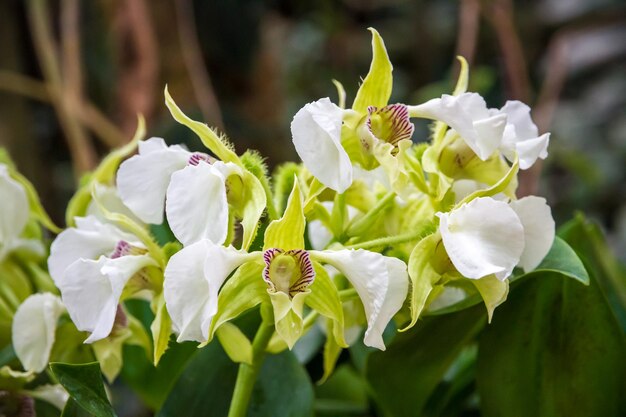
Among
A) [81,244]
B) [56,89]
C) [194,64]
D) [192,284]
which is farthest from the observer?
[194,64]

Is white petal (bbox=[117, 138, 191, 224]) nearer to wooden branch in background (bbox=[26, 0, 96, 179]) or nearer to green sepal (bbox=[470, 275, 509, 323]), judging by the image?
green sepal (bbox=[470, 275, 509, 323])

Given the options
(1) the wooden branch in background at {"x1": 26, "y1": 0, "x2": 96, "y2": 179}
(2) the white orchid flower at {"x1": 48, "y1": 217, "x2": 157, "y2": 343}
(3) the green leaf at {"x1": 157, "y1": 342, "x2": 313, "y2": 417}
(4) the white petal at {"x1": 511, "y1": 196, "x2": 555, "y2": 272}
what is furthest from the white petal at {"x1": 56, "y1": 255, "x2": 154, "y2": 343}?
(1) the wooden branch in background at {"x1": 26, "y1": 0, "x2": 96, "y2": 179}

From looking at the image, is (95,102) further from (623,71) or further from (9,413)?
→ (623,71)

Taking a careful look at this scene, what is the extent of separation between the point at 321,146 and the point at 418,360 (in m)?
0.19

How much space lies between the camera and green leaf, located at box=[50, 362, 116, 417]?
397 mm

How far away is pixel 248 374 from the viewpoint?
1.51 ft

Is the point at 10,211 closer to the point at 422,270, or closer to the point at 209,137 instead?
the point at 209,137

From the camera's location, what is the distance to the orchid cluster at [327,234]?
1.28 feet

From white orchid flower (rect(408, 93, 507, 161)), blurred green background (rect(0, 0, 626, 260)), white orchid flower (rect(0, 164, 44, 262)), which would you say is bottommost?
blurred green background (rect(0, 0, 626, 260))

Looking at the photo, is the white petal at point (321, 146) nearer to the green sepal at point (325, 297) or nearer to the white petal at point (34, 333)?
the green sepal at point (325, 297)

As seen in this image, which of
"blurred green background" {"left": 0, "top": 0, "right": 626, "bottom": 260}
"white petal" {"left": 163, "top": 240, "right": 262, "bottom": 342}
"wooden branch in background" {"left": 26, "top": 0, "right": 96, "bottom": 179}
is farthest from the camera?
"blurred green background" {"left": 0, "top": 0, "right": 626, "bottom": 260}

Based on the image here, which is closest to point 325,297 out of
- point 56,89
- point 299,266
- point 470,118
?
point 299,266

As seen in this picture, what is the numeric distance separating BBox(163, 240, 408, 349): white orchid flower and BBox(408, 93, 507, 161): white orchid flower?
8 cm

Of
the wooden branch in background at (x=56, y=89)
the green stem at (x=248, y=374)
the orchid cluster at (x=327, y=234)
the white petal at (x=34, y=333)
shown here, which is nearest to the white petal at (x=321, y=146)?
the orchid cluster at (x=327, y=234)
